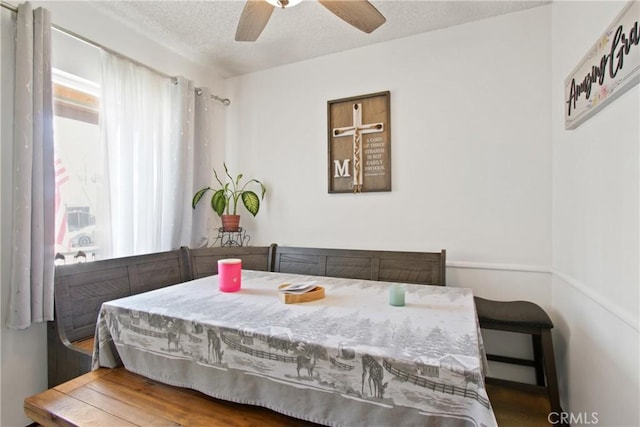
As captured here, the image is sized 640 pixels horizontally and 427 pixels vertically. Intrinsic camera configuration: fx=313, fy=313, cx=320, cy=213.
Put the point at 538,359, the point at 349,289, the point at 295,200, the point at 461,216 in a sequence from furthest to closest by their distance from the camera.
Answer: the point at 295,200 → the point at 461,216 → the point at 538,359 → the point at 349,289

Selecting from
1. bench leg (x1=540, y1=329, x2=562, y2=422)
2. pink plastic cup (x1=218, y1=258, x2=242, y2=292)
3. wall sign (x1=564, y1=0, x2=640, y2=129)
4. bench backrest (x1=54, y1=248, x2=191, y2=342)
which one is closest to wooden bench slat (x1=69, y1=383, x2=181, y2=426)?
pink plastic cup (x1=218, y1=258, x2=242, y2=292)

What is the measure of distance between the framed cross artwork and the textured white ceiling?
484mm

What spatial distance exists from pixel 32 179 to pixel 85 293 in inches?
27.9

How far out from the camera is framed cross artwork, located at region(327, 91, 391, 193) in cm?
254

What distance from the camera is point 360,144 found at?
262cm

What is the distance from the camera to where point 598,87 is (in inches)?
51.5

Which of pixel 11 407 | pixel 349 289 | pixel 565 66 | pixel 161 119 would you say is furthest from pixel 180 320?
pixel 565 66

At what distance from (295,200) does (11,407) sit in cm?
223

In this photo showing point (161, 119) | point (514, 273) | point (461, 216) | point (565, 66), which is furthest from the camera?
point (161, 119)

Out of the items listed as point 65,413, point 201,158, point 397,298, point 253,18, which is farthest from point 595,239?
point 201,158

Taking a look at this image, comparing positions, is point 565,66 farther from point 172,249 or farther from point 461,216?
point 172,249

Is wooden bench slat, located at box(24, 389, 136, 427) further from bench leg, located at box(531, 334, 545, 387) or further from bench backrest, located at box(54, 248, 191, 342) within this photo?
bench leg, located at box(531, 334, 545, 387)

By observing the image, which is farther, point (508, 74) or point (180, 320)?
point (508, 74)

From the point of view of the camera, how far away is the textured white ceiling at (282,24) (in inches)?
83.0
